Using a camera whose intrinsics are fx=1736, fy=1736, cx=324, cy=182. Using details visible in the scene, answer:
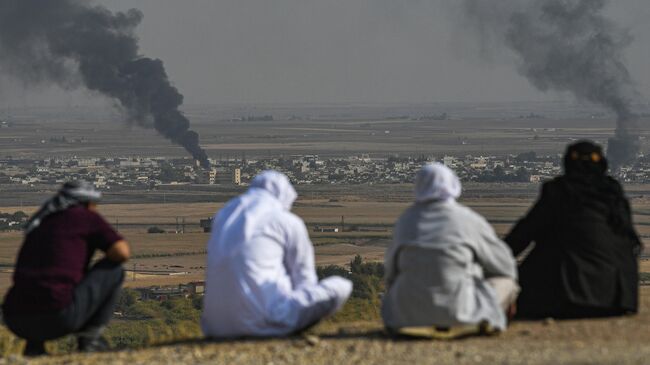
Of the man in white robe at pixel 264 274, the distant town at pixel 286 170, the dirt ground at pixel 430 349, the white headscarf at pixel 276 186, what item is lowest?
the distant town at pixel 286 170

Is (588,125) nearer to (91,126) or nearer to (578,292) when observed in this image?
(91,126)

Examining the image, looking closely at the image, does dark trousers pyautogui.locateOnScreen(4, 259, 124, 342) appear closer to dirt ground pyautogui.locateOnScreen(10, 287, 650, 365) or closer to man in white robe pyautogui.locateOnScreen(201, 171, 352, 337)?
dirt ground pyautogui.locateOnScreen(10, 287, 650, 365)

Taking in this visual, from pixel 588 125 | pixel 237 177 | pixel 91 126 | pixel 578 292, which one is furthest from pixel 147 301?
pixel 91 126

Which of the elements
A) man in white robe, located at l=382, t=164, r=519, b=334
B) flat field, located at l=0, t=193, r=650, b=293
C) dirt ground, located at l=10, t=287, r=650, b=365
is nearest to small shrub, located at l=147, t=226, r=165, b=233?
flat field, located at l=0, t=193, r=650, b=293

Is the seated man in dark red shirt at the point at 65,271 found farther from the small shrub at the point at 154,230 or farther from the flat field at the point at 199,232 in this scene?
the small shrub at the point at 154,230

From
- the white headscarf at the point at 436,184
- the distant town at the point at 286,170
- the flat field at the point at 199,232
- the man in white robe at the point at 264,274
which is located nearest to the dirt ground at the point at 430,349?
the man in white robe at the point at 264,274

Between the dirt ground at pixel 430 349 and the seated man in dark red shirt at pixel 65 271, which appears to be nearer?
the dirt ground at pixel 430 349

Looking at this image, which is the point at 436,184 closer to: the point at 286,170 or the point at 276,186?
the point at 276,186
